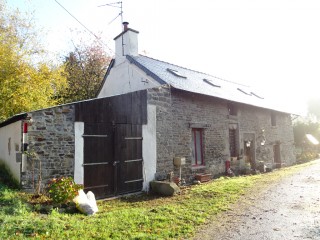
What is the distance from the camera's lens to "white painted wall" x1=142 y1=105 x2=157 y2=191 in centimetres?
923

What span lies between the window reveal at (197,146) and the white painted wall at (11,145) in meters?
6.87

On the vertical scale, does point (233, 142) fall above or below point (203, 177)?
above

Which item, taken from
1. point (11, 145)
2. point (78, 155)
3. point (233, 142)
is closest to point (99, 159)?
point (78, 155)

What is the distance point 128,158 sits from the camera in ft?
28.7

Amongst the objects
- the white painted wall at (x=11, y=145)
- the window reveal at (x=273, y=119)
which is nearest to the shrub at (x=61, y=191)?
the white painted wall at (x=11, y=145)

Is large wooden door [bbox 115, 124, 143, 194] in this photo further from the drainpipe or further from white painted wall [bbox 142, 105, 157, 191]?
the drainpipe

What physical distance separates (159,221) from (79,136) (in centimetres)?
356

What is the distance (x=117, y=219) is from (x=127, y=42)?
31.1 ft

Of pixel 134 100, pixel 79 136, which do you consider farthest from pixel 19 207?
pixel 134 100

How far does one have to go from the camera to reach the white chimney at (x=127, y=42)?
12.8 m

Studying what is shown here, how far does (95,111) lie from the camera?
26.3 ft

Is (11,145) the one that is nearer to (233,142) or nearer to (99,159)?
(99,159)

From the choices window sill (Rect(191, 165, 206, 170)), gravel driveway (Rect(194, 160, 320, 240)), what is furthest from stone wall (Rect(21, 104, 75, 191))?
window sill (Rect(191, 165, 206, 170))

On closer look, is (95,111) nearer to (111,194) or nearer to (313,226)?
(111,194)
